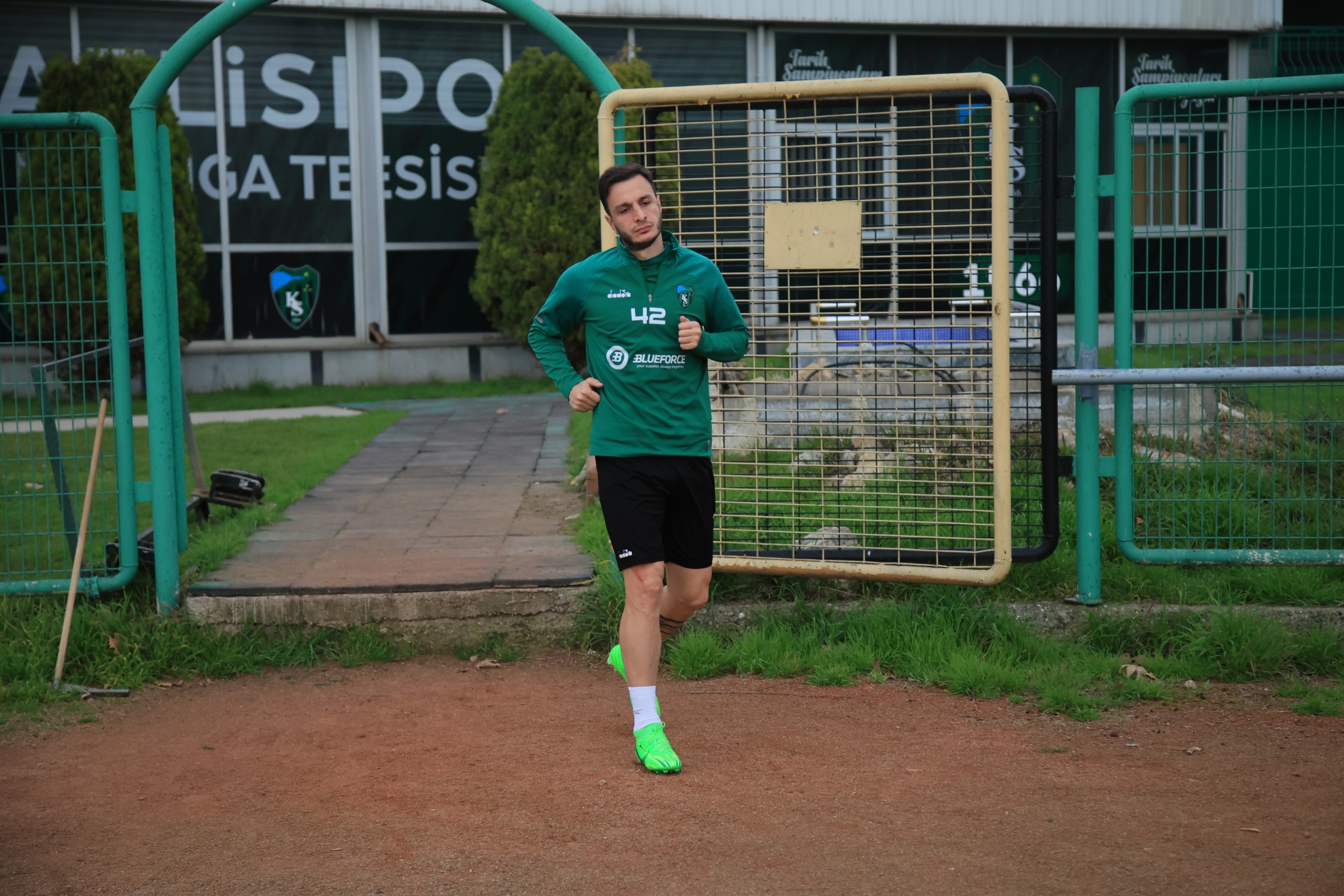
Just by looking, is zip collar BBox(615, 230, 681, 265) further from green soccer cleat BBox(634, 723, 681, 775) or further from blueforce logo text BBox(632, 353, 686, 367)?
green soccer cleat BBox(634, 723, 681, 775)

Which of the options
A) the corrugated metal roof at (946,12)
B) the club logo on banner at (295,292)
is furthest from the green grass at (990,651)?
the corrugated metal roof at (946,12)

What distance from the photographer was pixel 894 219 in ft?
16.8

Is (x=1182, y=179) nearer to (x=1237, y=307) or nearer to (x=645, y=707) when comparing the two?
(x=1237, y=307)

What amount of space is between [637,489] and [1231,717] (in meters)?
2.33

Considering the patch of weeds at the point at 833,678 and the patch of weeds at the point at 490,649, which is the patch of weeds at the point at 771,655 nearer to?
the patch of weeds at the point at 833,678

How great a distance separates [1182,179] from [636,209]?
2.54 metres

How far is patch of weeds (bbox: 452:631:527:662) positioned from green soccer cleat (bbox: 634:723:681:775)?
4.61 feet

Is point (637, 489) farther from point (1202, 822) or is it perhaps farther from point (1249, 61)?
point (1249, 61)

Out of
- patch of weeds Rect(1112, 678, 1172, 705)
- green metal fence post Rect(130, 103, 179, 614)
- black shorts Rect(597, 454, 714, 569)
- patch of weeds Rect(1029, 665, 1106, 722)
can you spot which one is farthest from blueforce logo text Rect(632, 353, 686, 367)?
green metal fence post Rect(130, 103, 179, 614)

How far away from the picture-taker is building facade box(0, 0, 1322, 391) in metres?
14.4

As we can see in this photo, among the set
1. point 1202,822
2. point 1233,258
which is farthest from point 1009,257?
point 1202,822

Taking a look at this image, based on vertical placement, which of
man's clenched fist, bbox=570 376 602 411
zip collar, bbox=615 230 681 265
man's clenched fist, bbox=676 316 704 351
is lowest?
man's clenched fist, bbox=570 376 602 411

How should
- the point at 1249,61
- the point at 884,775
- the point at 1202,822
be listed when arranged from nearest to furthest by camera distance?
the point at 1202,822 → the point at 884,775 → the point at 1249,61

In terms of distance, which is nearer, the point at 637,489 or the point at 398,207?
the point at 637,489
